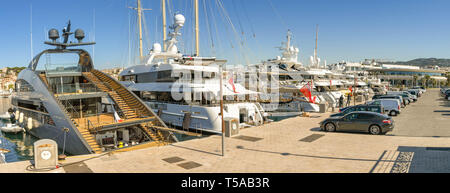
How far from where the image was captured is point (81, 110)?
18844 millimetres

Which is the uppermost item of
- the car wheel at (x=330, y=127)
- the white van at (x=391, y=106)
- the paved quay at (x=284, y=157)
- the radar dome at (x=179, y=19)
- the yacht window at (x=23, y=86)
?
the radar dome at (x=179, y=19)

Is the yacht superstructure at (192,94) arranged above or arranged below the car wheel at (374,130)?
above

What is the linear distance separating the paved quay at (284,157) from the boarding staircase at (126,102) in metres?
3.46

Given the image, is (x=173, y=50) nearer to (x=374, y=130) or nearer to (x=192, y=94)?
(x=192, y=94)

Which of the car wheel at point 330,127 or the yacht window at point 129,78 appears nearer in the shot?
the car wheel at point 330,127

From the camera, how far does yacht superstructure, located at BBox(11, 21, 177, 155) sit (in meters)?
14.4

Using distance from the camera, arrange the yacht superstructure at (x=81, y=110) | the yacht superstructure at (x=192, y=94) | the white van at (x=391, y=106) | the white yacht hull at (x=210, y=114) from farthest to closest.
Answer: the white van at (x=391, y=106), the yacht superstructure at (x=192, y=94), the white yacht hull at (x=210, y=114), the yacht superstructure at (x=81, y=110)

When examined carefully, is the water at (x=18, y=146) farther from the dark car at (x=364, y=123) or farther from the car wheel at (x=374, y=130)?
the car wheel at (x=374, y=130)

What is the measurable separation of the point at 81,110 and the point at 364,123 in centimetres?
1866

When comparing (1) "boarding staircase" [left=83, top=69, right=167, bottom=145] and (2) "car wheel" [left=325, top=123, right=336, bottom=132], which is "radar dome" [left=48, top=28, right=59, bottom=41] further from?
(2) "car wheel" [left=325, top=123, right=336, bottom=132]

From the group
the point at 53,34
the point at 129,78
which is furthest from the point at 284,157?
the point at 129,78

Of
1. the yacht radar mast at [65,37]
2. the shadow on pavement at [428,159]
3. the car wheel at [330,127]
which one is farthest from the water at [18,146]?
the shadow on pavement at [428,159]

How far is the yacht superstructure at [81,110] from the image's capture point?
47.4 ft
